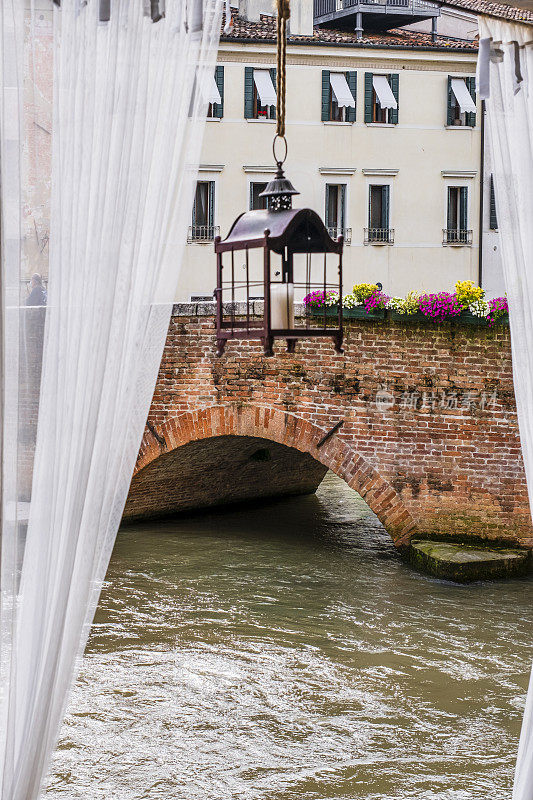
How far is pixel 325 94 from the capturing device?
16672 mm

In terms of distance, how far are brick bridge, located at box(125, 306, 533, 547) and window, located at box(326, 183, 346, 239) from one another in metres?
8.87

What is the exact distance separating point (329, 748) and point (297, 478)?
775 cm

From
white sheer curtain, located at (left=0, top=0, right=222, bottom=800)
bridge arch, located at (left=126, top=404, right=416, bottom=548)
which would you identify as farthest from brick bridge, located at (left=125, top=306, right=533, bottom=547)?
white sheer curtain, located at (left=0, top=0, right=222, bottom=800)

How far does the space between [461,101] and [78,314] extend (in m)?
15.8

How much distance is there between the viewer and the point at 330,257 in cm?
1648

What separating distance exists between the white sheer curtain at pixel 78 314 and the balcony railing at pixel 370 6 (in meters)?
16.8

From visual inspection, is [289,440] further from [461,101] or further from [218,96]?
[461,101]

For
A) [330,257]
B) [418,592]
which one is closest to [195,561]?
[418,592]

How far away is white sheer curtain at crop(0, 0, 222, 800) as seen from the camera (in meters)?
2.26

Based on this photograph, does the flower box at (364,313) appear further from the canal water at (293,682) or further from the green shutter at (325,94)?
the green shutter at (325,94)

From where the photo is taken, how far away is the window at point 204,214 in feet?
53.6

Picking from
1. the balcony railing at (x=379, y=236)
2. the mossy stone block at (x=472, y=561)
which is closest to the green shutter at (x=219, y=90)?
the balcony railing at (x=379, y=236)

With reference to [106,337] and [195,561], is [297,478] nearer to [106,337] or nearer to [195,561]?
[195,561]

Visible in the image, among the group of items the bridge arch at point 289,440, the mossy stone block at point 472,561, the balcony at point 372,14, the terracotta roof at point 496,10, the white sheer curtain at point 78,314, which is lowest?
the mossy stone block at point 472,561
